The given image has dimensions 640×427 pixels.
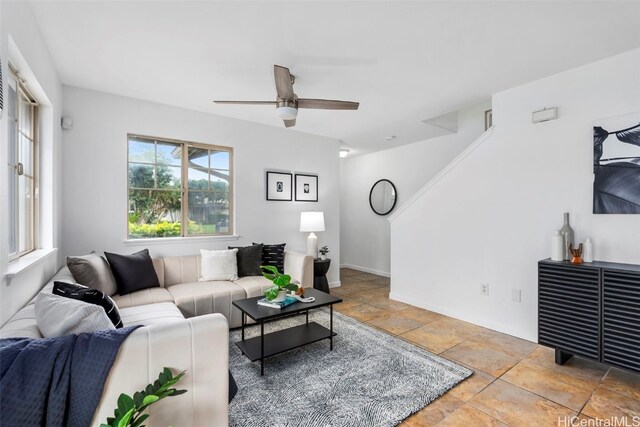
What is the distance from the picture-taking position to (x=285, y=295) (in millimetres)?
2697

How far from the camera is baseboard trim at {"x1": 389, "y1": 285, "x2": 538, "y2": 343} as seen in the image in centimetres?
300

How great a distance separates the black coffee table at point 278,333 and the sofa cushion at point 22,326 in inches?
48.8

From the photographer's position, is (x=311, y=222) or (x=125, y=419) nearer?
(x=125, y=419)

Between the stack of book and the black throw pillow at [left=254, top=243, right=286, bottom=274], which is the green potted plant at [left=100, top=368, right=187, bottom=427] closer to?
the stack of book

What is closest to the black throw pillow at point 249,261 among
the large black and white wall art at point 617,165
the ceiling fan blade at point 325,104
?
the ceiling fan blade at point 325,104

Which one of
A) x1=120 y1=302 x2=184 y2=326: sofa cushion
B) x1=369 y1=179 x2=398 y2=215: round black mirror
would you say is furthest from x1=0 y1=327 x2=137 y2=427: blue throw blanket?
x1=369 y1=179 x2=398 y2=215: round black mirror

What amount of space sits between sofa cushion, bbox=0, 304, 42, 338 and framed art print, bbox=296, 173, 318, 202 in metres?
3.42

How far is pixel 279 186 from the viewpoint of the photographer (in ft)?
14.7

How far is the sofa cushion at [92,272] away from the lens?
2.56 m

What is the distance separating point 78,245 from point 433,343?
367 centimetres

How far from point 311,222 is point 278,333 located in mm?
1877

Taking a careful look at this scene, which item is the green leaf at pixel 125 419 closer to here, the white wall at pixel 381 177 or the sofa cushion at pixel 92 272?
the sofa cushion at pixel 92 272

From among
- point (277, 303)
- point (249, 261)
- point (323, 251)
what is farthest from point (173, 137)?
point (323, 251)

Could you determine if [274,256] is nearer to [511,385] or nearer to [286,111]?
[286,111]
